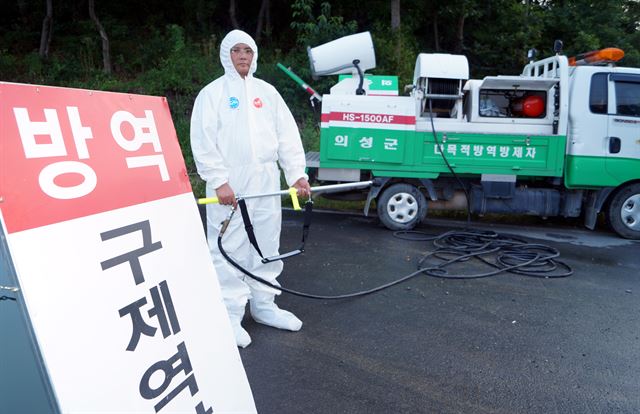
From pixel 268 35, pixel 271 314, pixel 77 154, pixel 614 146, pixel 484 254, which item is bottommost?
pixel 484 254

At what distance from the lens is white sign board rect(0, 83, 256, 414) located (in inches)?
52.9

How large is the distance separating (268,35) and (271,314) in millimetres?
15749

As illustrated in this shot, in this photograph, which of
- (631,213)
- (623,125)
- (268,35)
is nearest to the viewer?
(623,125)

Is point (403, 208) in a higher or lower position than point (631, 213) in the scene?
higher

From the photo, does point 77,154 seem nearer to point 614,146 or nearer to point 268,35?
point 614,146

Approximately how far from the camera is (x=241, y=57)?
137 inches

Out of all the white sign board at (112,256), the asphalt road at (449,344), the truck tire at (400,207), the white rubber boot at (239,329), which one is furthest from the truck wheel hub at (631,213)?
the white sign board at (112,256)

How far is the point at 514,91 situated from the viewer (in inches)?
276

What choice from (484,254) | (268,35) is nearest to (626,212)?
(484,254)

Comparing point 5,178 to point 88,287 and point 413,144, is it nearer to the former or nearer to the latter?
point 88,287

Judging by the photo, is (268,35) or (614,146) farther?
(268,35)

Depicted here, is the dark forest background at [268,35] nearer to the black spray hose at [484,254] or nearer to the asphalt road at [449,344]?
the black spray hose at [484,254]

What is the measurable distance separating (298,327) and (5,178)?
2765mm

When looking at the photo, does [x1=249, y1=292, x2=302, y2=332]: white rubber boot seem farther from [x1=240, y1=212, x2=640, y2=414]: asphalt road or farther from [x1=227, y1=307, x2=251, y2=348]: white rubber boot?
[x1=227, y1=307, x2=251, y2=348]: white rubber boot
